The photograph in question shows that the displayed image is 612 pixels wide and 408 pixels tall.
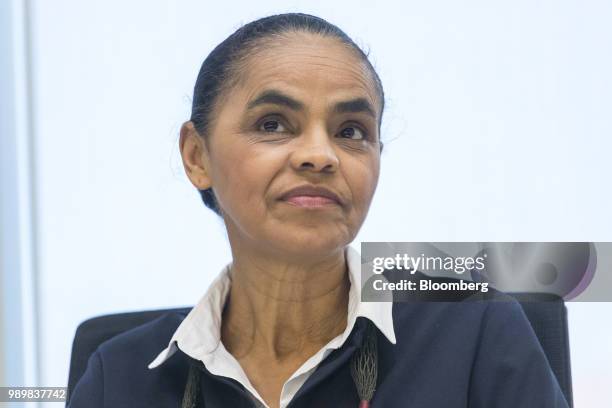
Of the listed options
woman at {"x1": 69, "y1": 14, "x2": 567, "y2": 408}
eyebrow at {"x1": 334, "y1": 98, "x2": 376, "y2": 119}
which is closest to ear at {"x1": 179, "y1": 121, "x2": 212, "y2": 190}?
woman at {"x1": 69, "y1": 14, "x2": 567, "y2": 408}

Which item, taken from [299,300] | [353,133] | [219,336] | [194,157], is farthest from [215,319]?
[353,133]

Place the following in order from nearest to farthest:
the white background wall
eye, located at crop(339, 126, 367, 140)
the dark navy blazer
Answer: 1. the dark navy blazer
2. eye, located at crop(339, 126, 367, 140)
3. the white background wall

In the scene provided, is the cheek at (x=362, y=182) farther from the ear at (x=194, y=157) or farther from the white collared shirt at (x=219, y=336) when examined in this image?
the ear at (x=194, y=157)

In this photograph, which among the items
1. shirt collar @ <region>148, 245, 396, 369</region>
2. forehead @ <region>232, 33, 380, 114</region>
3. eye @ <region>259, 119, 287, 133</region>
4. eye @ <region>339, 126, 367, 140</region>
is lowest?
Answer: shirt collar @ <region>148, 245, 396, 369</region>

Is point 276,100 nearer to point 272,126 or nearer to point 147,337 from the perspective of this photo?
point 272,126

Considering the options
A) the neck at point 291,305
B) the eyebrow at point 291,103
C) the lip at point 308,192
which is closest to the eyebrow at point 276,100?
the eyebrow at point 291,103

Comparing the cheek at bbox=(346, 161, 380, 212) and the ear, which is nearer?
the cheek at bbox=(346, 161, 380, 212)

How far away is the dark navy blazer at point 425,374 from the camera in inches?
40.8

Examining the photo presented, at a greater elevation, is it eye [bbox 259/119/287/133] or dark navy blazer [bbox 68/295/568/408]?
eye [bbox 259/119/287/133]

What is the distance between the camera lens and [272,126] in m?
1.12

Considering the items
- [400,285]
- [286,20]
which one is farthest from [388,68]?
[400,285]

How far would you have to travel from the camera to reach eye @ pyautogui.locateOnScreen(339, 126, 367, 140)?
3.74 feet

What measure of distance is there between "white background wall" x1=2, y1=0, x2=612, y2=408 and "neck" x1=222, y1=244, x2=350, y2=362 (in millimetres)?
186

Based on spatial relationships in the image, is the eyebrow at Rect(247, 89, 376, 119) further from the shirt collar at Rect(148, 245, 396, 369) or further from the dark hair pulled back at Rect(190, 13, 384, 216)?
the shirt collar at Rect(148, 245, 396, 369)
